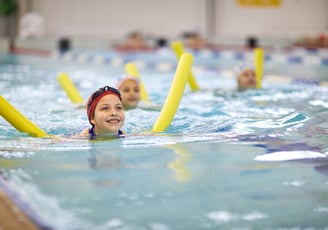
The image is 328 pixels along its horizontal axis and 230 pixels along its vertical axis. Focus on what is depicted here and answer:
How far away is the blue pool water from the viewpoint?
105 inches

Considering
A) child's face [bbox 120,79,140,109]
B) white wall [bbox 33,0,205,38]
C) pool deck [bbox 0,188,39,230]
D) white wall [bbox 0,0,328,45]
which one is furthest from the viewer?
white wall [bbox 33,0,205,38]

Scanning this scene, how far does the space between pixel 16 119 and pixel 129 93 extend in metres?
1.87

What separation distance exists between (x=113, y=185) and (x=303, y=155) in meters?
1.24

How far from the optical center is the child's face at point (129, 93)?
19.7 feet

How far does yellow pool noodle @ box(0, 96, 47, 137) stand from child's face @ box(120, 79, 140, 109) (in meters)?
1.73

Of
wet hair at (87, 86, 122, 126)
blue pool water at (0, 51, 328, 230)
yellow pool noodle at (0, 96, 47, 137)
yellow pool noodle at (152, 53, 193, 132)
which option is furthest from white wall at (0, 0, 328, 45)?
yellow pool noodle at (0, 96, 47, 137)

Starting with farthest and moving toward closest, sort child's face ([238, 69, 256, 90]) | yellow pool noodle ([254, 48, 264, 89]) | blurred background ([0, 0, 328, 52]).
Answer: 1. blurred background ([0, 0, 328, 52])
2. yellow pool noodle ([254, 48, 264, 89])
3. child's face ([238, 69, 256, 90])

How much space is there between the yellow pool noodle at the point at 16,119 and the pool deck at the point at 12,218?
1502mm

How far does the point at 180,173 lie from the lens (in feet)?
10.7

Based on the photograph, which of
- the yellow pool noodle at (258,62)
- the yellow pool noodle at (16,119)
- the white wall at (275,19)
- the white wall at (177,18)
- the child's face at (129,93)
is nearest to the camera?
the yellow pool noodle at (16,119)

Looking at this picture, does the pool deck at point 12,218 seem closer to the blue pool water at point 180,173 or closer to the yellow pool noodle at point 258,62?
the blue pool water at point 180,173

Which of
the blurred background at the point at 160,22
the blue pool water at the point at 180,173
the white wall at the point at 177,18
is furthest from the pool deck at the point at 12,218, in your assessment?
the white wall at the point at 177,18

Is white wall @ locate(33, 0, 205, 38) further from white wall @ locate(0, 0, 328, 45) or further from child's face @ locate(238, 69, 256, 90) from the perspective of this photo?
child's face @ locate(238, 69, 256, 90)

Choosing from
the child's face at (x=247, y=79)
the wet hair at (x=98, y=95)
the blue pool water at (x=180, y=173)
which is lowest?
the blue pool water at (x=180, y=173)
